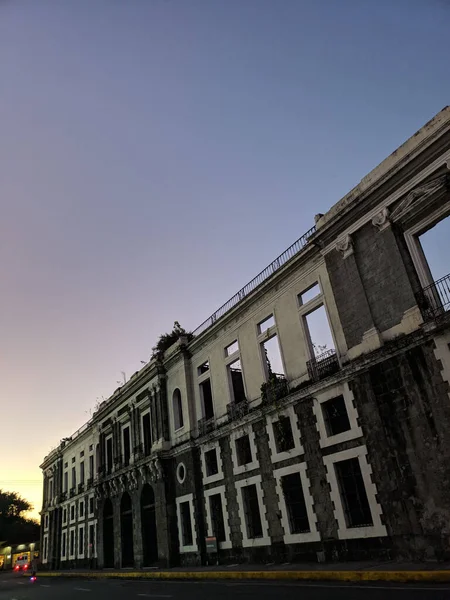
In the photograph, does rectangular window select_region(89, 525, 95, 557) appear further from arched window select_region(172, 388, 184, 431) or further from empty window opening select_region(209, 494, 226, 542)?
empty window opening select_region(209, 494, 226, 542)

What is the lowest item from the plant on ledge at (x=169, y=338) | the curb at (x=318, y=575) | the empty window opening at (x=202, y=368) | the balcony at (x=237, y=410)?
the curb at (x=318, y=575)

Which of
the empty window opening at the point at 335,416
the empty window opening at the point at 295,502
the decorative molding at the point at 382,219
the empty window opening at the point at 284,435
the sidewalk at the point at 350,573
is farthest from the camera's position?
the empty window opening at the point at 284,435

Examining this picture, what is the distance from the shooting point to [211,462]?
22.5 metres

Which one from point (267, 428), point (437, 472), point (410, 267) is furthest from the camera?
point (267, 428)

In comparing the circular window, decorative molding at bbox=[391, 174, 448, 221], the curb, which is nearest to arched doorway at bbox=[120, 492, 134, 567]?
the circular window

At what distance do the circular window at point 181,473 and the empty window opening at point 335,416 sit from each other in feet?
36.2

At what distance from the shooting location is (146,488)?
28.1 metres

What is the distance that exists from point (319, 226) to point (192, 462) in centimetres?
1376

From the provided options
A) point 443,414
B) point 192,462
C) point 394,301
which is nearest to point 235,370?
point 192,462

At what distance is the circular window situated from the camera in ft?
79.6

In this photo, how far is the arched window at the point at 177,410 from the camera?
25.9 meters

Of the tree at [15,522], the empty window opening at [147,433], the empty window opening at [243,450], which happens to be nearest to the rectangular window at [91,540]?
the empty window opening at [147,433]

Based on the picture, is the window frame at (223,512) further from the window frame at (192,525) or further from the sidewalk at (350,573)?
the sidewalk at (350,573)

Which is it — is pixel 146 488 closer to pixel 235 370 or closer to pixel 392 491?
pixel 235 370
